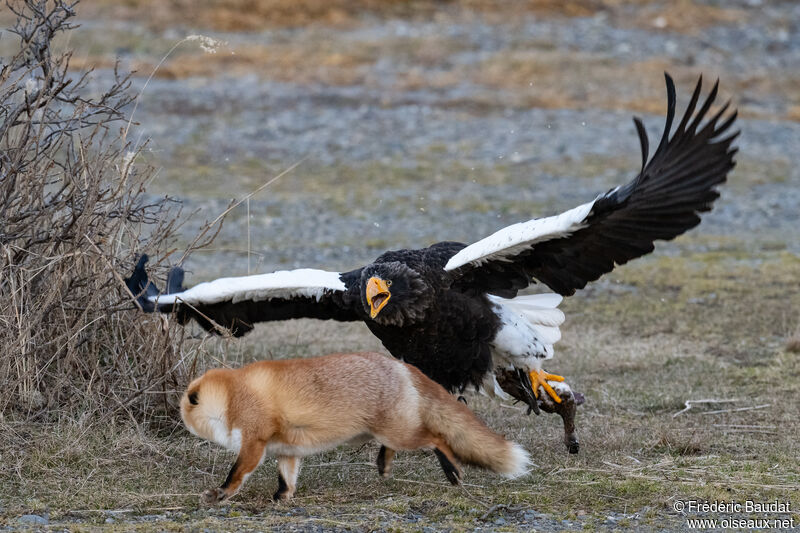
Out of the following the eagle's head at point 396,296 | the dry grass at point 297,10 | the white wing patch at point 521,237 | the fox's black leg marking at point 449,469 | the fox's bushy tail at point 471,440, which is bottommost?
the fox's black leg marking at point 449,469

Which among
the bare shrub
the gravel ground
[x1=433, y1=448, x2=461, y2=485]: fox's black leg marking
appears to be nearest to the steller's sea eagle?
the bare shrub

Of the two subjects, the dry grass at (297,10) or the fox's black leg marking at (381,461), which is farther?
the dry grass at (297,10)

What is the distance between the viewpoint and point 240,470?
16.3 ft

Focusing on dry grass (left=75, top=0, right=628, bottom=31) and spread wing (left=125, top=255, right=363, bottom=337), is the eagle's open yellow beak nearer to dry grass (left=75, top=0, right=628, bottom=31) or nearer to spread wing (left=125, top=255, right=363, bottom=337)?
spread wing (left=125, top=255, right=363, bottom=337)

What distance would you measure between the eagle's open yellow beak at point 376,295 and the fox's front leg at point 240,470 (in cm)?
123

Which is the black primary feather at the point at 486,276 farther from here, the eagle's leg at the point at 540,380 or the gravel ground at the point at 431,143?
the gravel ground at the point at 431,143

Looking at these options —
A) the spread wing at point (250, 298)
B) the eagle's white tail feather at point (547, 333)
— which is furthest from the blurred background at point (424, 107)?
the eagle's white tail feather at point (547, 333)

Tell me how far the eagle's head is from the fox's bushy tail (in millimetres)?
859

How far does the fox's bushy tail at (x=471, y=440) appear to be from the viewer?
5.20 meters

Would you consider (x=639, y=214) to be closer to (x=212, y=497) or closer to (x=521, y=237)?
(x=521, y=237)

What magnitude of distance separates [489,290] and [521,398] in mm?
712

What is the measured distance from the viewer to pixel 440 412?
5242mm

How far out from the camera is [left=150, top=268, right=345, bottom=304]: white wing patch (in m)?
6.32

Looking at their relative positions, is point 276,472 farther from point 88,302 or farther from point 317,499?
point 88,302
